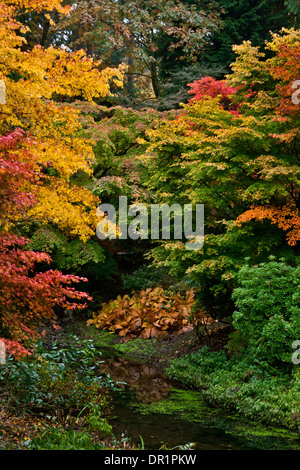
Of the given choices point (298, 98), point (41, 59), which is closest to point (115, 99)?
point (41, 59)

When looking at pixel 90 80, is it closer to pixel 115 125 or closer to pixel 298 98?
pixel 298 98

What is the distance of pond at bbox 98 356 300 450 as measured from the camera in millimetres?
5562

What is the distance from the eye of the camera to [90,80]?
309 inches

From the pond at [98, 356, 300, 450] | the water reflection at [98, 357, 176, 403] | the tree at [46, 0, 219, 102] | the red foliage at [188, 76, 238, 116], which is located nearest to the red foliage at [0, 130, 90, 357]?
the pond at [98, 356, 300, 450]

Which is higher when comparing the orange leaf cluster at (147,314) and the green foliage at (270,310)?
the green foliage at (270,310)

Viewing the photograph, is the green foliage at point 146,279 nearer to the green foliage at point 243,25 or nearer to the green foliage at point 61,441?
the green foliage at point 243,25

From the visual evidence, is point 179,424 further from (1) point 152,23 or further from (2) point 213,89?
(1) point 152,23

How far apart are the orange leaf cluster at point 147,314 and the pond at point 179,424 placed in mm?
2992

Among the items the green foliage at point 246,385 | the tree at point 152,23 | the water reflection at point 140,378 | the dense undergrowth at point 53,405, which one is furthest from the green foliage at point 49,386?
the tree at point 152,23

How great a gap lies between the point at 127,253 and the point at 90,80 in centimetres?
837

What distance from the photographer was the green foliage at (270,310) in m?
6.76

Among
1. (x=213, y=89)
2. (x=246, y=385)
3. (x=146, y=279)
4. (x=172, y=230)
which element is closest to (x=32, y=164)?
(x=172, y=230)

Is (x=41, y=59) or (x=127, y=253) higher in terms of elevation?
(x=41, y=59)

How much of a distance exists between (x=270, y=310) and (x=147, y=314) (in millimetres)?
5464
